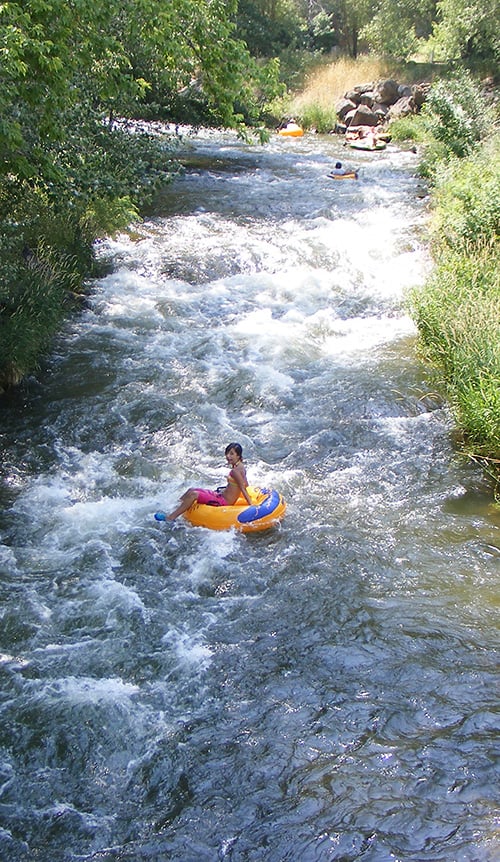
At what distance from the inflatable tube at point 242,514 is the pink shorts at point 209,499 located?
0.18ft

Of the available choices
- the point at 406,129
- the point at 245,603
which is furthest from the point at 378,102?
the point at 245,603

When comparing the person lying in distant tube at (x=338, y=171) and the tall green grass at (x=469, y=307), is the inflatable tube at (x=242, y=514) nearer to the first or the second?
the tall green grass at (x=469, y=307)

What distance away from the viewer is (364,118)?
3086 cm

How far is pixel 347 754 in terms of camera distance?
5516 mm

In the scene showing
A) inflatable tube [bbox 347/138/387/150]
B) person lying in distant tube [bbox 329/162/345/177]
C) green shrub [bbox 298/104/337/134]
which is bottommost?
person lying in distant tube [bbox 329/162/345/177]

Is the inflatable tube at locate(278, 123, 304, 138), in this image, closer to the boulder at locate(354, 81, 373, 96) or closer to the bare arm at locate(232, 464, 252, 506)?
the boulder at locate(354, 81, 373, 96)

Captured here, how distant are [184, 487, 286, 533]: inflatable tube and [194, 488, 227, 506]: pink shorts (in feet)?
0.18

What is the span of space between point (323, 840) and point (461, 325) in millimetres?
7324

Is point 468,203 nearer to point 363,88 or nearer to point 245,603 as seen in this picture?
point 245,603

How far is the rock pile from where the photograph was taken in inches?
1209

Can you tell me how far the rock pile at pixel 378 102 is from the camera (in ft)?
101

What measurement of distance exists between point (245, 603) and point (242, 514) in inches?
47.1

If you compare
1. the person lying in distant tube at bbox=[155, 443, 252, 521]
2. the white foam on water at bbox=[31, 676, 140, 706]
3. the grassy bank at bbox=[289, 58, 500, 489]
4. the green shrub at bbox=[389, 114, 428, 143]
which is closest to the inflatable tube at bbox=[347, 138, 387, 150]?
the green shrub at bbox=[389, 114, 428, 143]

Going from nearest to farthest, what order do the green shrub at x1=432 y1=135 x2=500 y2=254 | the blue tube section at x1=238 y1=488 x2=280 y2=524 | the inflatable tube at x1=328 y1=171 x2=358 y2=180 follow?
the blue tube section at x1=238 y1=488 x2=280 y2=524 < the green shrub at x1=432 y1=135 x2=500 y2=254 < the inflatable tube at x1=328 y1=171 x2=358 y2=180
